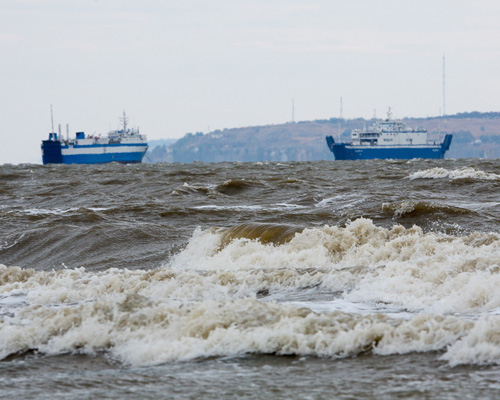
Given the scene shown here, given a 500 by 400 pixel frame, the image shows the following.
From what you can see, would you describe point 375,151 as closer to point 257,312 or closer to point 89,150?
point 89,150

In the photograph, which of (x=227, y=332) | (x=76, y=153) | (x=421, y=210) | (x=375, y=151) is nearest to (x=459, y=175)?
(x=421, y=210)

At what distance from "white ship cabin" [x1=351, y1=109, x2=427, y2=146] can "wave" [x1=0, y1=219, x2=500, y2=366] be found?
105648 mm

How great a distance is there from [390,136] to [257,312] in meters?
112

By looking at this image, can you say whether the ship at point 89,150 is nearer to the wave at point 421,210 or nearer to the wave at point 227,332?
the wave at point 421,210

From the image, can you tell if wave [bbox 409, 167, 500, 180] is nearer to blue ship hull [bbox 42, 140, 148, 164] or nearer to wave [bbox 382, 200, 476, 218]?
wave [bbox 382, 200, 476, 218]

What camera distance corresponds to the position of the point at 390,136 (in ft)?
383

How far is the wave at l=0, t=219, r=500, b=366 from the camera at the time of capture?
22.1 ft

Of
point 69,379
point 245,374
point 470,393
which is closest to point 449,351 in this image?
point 470,393

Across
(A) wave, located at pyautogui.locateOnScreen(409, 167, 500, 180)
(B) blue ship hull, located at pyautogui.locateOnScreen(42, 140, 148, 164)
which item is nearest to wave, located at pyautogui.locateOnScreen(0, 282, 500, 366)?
(A) wave, located at pyautogui.locateOnScreen(409, 167, 500, 180)

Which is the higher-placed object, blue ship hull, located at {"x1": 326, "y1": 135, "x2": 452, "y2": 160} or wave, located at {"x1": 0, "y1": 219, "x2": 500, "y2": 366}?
wave, located at {"x1": 0, "y1": 219, "x2": 500, "y2": 366}

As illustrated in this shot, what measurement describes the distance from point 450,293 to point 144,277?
4.07m

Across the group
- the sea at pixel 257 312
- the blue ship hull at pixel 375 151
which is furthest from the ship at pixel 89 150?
the sea at pixel 257 312

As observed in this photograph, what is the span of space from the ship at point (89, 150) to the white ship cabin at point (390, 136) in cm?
3397

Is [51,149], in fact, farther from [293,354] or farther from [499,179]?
[293,354]
